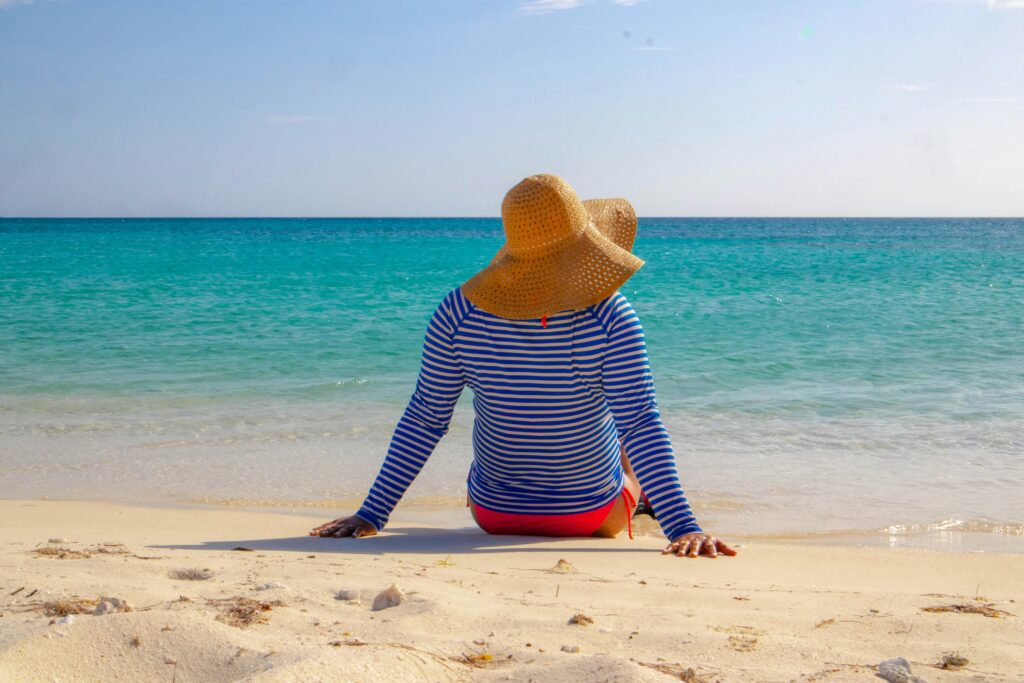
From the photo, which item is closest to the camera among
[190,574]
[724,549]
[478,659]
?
[478,659]

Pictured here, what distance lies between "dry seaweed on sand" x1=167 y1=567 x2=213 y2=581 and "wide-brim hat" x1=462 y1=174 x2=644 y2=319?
116 centimetres

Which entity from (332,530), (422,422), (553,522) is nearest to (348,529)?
(332,530)

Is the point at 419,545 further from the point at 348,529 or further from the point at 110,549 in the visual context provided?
the point at 110,549

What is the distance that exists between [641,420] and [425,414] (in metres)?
0.79

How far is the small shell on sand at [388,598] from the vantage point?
238 centimetres

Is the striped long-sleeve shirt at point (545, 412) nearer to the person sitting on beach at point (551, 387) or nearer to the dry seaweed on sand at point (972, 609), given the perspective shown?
the person sitting on beach at point (551, 387)

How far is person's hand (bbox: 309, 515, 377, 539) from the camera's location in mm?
3385

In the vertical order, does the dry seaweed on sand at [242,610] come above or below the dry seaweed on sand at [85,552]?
above

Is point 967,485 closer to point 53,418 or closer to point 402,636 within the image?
point 402,636

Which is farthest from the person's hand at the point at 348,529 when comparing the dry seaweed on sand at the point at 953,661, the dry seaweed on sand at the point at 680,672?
the dry seaweed on sand at the point at 953,661

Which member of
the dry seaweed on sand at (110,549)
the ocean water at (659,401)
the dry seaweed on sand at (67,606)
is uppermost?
the dry seaweed on sand at (67,606)

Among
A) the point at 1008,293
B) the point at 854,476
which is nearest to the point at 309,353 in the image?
the point at 854,476

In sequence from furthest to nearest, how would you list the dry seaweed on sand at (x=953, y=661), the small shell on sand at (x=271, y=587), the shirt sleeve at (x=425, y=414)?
the shirt sleeve at (x=425, y=414)
the small shell on sand at (x=271, y=587)
the dry seaweed on sand at (x=953, y=661)

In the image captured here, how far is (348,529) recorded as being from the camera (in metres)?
3.39
